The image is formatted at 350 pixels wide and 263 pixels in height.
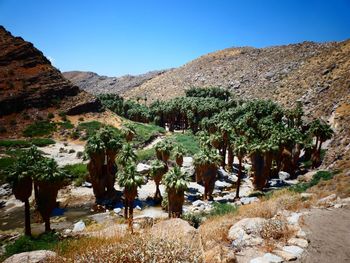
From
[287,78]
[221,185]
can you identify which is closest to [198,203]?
[221,185]

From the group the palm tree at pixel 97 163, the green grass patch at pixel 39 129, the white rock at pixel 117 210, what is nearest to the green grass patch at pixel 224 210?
the white rock at pixel 117 210

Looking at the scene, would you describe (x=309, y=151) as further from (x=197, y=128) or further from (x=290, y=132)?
(x=197, y=128)

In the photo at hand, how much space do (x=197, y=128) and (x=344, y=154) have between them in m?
53.6

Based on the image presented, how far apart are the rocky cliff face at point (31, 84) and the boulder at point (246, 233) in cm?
7589

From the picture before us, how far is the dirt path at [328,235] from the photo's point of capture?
423 inches

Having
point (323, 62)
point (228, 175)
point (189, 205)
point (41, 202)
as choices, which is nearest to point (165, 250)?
point (41, 202)

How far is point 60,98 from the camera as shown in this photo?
84562mm

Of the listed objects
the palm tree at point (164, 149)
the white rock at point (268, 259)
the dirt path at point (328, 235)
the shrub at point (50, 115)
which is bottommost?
the palm tree at point (164, 149)

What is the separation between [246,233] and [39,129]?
6990cm

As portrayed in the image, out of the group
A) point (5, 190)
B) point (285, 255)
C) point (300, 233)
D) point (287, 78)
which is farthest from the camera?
point (287, 78)

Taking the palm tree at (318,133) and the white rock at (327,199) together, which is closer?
the white rock at (327,199)

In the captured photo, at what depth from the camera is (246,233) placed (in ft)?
42.0

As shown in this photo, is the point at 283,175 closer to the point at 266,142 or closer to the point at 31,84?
the point at 266,142

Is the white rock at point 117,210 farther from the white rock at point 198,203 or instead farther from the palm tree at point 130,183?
the white rock at point 198,203
